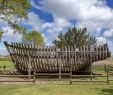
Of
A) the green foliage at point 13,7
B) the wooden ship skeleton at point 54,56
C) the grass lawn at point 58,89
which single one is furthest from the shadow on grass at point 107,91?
the green foliage at point 13,7

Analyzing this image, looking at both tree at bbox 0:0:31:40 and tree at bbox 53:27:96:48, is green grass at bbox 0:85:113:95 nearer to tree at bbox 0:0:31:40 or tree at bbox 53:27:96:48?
tree at bbox 0:0:31:40

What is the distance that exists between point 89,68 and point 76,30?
3933cm

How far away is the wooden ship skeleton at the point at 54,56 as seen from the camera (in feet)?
101

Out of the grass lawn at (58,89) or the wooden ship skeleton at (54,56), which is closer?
the grass lawn at (58,89)

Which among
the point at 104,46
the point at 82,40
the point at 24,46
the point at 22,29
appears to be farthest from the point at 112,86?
the point at 82,40

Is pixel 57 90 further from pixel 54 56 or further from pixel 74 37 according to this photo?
pixel 74 37

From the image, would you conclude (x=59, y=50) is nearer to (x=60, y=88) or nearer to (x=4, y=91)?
(x=60, y=88)

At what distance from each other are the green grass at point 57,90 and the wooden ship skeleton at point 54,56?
558 centimetres

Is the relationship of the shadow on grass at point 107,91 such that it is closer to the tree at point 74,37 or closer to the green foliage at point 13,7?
the green foliage at point 13,7

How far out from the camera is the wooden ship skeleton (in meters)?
30.7

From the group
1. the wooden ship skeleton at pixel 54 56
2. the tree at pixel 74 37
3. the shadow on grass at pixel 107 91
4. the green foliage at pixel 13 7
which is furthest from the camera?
the tree at pixel 74 37

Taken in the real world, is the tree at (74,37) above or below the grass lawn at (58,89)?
above

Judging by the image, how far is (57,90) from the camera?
22.9 metres

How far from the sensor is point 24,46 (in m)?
31.0
